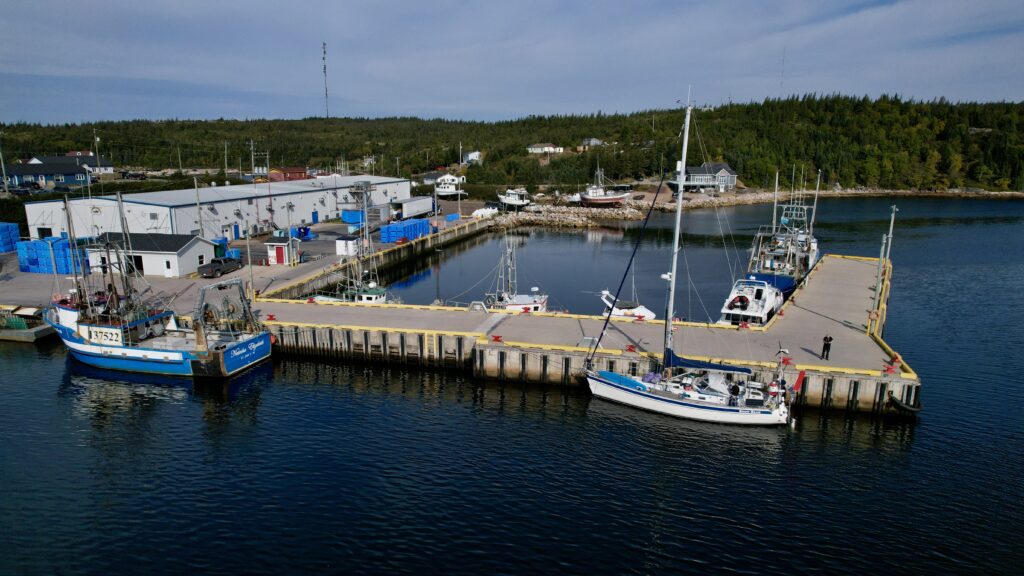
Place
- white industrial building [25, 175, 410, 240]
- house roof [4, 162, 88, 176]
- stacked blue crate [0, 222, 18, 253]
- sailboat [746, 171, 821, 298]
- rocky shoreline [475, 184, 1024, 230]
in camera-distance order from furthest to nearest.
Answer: house roof [4, 162, 88, 176], rocky shoreline [475, 184, 1024, 230], stacked blue crate [0, 222, 18, 253], white industrial building [25, 175, 410, 240], sailboat [746, 171, 821, 298]

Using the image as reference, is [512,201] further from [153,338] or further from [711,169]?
[153,338]

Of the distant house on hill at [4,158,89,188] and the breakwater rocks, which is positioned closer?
the breakwater rocks

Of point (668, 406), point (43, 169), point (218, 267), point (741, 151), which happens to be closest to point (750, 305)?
point (668, 406)

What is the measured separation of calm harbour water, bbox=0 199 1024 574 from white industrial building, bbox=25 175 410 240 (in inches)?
962

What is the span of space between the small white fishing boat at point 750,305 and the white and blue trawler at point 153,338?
28.2 m

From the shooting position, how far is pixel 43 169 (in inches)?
Answer: 4722

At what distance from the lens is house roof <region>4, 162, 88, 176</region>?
11712 cm

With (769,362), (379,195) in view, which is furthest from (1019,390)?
(379,195)

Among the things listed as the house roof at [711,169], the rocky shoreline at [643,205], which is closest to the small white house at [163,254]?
the rocky shoreline at [643,205]

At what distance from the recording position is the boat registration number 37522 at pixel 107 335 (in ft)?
115

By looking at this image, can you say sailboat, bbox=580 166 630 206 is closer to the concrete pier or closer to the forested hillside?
the forested hillside

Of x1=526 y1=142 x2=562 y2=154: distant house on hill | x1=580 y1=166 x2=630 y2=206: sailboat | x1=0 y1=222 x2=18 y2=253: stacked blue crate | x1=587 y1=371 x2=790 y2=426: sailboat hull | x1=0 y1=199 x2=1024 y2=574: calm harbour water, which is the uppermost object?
x1=526 y1=142 x2=562 y2=154: distant house on hill

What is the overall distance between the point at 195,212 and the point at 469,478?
51.5m

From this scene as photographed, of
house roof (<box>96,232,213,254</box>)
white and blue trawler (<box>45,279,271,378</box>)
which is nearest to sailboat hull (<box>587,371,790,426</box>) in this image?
white and blue trawler (<box>45,279,271,378</box>)
